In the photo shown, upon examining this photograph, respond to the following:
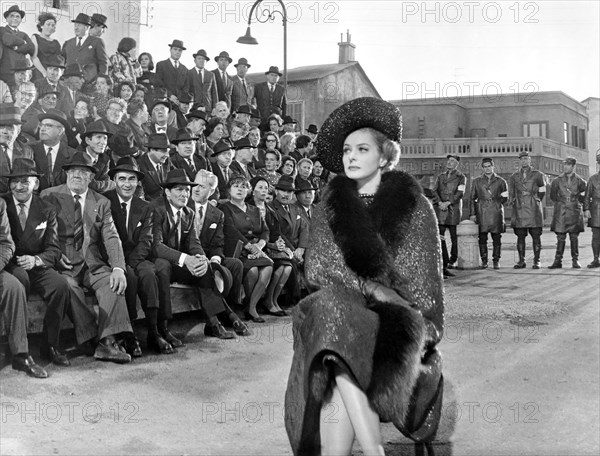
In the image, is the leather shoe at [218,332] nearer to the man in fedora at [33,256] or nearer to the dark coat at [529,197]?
the man in fedora at [33,256]

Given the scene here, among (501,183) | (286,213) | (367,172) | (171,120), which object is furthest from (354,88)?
Result: (367,172)

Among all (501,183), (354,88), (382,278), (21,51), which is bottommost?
(382,278)

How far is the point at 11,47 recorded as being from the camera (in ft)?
28.0

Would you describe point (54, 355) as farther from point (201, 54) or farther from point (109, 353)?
point (201, 54)

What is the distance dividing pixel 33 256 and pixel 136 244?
97cm

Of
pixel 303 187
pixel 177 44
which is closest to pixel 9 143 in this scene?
pixel 303 187

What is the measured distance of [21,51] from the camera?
336 inches

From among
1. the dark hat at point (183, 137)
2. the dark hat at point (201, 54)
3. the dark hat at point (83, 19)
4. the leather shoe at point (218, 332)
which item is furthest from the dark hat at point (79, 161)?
the dark hat at point (201, 54)

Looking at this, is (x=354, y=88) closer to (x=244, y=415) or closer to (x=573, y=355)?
(x=573, y=355)

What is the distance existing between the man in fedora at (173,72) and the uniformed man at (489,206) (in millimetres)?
5443

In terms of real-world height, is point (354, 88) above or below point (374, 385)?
above

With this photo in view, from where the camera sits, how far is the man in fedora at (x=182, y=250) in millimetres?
5902

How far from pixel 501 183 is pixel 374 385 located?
974cm

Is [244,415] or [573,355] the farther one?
[573,355]
